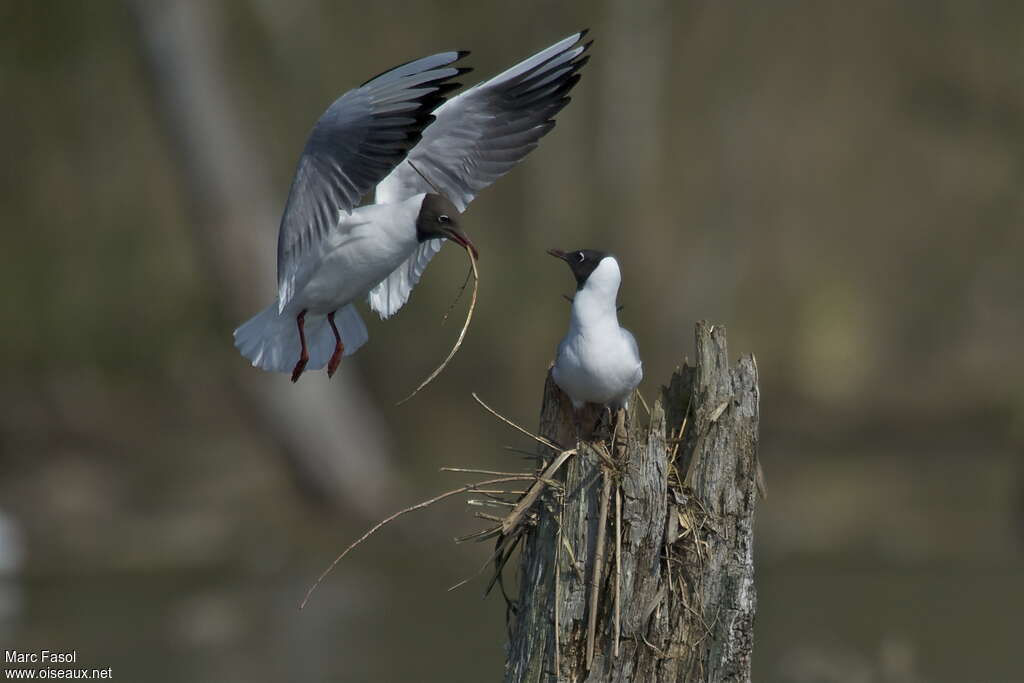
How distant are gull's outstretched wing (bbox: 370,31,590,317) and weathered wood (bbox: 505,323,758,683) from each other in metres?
1.69

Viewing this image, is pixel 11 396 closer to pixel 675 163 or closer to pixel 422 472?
pixel 422 472

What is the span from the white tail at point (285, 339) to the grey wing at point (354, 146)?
49cm

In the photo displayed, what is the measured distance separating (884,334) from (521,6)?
→ 5.85 m

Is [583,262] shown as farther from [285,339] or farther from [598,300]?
[285,339]

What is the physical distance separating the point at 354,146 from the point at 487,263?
11966 millimetres

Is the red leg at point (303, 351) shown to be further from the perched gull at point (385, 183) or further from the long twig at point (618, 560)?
the long twig at point (618, 560)

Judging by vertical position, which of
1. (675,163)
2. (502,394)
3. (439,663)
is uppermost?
(675,163)

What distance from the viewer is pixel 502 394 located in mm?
17469

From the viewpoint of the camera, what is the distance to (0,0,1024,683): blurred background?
15.6 m

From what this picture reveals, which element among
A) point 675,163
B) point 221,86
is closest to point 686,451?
point 221,86

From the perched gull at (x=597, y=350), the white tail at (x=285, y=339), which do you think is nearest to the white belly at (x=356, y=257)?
the white tail at (x=285, y=339)

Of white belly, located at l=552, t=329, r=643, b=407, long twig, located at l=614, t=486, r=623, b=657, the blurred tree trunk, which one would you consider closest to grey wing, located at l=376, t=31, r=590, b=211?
white belly, located at l=552, t=329, r=643, b=407

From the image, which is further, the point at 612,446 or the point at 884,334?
the point at 884,334

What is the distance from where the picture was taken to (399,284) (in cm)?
675
